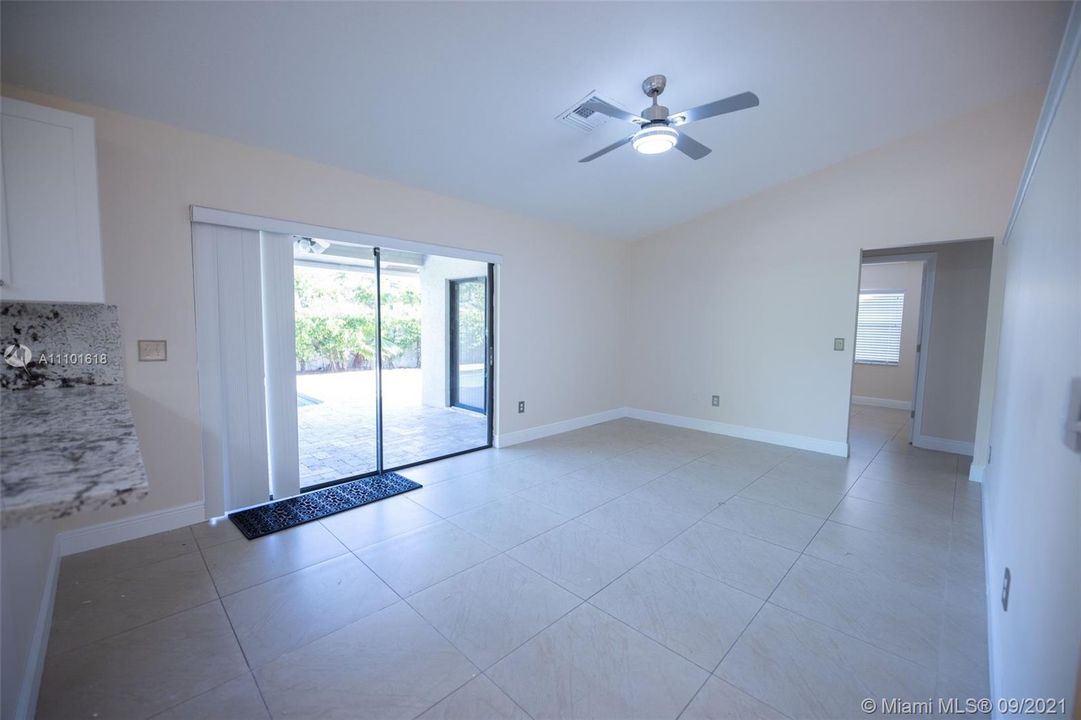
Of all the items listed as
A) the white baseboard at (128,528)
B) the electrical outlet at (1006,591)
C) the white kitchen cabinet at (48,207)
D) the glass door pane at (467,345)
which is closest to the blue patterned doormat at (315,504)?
the white baseboard at (128,528)

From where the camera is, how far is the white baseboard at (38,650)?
4.60 feet

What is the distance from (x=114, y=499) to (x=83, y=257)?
6.17ft

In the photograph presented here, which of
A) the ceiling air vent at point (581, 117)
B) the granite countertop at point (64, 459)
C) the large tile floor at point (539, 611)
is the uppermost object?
the ceiling air vent at point (581, 117)

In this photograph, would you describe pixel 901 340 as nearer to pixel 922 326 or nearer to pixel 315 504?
pixel 922 326

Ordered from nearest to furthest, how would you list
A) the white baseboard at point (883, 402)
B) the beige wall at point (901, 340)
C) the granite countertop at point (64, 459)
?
the granite countertop at point (64, 459) → the beige wall at point (901, 340) → the white baseboard at point (883, 402)

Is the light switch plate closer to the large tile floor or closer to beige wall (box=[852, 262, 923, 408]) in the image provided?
the large tile floor

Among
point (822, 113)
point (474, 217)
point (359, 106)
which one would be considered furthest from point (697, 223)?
point (359, 106)

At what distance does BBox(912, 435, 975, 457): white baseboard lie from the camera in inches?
181

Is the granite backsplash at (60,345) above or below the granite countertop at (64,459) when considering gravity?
above

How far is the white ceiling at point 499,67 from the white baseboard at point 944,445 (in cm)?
331

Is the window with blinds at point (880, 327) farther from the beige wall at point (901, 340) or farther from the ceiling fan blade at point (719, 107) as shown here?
the ceiling fan blade at point (719, 107)

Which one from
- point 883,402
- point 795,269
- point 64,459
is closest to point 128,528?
point 64,459

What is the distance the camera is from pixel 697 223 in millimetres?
5312

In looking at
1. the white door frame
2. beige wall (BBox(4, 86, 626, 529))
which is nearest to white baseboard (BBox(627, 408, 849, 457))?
the white door frame
